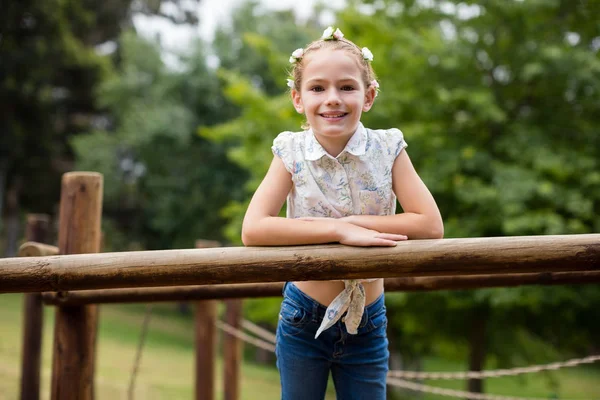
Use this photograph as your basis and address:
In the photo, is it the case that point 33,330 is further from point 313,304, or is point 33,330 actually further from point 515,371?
point 313,304

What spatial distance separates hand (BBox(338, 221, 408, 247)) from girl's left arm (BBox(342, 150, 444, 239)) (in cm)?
8

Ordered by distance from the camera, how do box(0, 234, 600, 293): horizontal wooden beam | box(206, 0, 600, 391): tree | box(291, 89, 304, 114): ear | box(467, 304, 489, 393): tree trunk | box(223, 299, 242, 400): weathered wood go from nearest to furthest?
1. box(0, 234, 600, 293): horizontal wooden beam
2. box(291, 89, 304, 114): ear
3. box(223, 299, 242, 400): weathered wood
4. box(206, 0, 600, 391): tree
5. box(467, 304, 489, 393): tree trunk

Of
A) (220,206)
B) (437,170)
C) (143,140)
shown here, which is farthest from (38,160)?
(437,170)

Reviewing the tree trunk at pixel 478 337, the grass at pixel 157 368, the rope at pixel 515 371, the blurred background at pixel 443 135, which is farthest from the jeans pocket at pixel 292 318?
the tree trunk at pixel 478 337

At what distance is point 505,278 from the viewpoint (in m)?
3.49

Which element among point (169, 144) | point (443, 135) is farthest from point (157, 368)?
point (443, 135)

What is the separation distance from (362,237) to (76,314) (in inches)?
63.0

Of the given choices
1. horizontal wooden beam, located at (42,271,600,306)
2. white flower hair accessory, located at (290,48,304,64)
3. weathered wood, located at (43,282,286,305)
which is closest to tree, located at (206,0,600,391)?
horizontal wooden beam, located at (42,271,600,306)

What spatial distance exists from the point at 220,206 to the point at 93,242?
17.6m

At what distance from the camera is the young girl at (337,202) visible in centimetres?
219

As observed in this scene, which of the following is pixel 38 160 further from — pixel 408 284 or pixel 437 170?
pixel 408 284

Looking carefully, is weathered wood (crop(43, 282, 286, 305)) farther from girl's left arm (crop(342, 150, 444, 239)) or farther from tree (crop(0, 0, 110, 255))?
tree (crop(0, 0, 110, 255))

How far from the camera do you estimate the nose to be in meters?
2.16

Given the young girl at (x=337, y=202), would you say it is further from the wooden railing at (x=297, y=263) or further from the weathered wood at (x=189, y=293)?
the weathered wood at (x=189, y=293)
